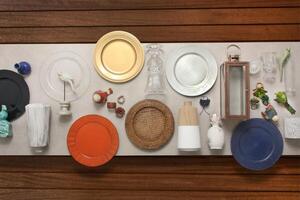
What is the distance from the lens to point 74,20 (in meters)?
1.32

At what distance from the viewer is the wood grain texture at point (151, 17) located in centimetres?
129

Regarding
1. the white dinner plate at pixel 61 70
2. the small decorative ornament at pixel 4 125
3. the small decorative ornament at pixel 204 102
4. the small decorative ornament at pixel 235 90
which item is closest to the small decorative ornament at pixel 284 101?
the small decorative ornament at pixel 235 90

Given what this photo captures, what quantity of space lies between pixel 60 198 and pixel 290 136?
2.84ft

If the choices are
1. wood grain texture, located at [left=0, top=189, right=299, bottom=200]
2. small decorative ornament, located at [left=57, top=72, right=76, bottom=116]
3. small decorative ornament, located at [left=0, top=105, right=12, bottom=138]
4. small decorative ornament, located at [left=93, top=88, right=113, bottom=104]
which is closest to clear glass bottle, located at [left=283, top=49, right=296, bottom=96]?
wood grain texture, located at [left=0, top=189, right=299, bottom=200]

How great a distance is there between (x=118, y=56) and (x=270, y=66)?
554 millimetres

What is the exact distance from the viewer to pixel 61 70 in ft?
4.24

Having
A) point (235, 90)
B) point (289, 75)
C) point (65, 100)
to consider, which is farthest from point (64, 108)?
point (289, 75)

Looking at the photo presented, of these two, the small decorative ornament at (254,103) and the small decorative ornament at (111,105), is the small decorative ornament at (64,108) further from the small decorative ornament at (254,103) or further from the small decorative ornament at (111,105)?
the small decorative ornament at (254,103)

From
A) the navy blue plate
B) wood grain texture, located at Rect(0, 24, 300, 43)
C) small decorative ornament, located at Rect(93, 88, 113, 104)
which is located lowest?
the navy blue plate

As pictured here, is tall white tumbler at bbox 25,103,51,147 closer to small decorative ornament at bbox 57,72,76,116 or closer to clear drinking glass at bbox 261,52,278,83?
small decorative ornament at bbox 57,72,76,116

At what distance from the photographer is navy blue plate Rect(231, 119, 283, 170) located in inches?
48.8

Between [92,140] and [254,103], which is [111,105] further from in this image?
[254,103]

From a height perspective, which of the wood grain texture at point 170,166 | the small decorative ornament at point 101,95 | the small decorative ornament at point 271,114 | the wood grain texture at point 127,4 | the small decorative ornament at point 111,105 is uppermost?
the wood grain texture at point 127,4

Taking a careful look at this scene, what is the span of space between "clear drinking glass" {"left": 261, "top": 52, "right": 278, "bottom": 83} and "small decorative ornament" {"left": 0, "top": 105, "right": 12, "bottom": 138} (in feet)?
3.08
